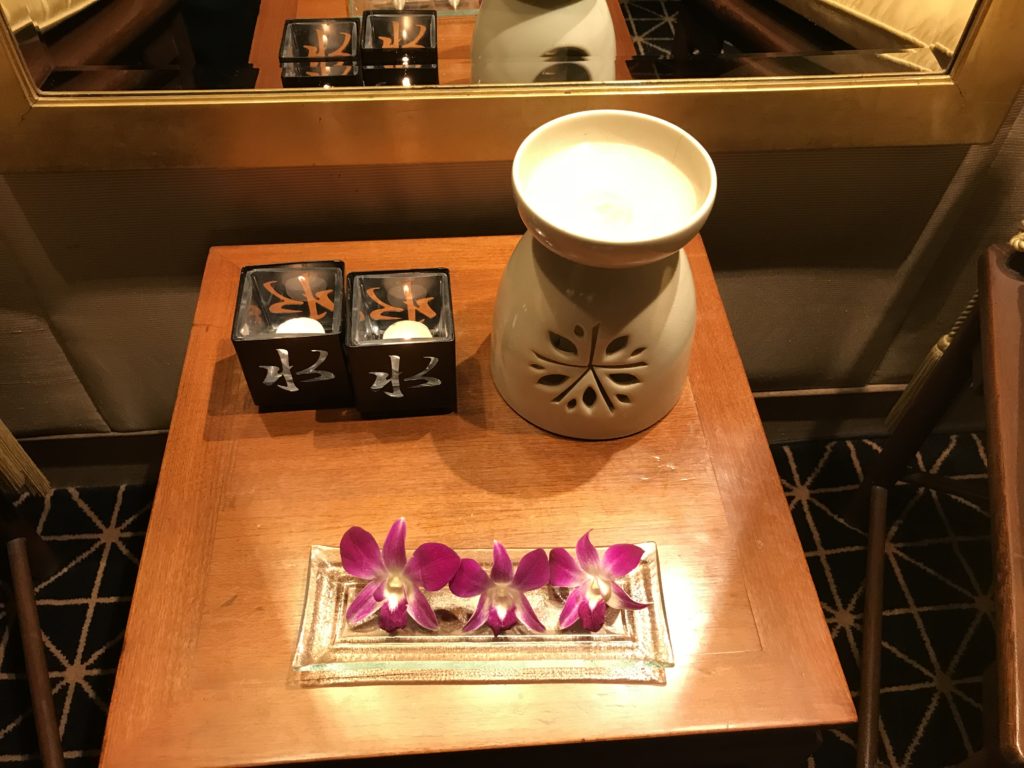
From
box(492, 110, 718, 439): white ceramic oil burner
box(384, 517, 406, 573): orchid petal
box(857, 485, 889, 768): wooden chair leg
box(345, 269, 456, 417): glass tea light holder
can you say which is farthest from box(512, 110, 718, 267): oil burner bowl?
box(857, 485, 889, 768): wooden chair leg

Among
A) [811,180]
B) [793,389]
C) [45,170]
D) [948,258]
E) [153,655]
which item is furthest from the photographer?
[793,389]

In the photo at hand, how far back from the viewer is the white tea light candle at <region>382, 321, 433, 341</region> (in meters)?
0.71

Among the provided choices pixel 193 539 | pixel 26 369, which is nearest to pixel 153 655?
pixel 193 539

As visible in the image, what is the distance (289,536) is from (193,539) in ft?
0.26

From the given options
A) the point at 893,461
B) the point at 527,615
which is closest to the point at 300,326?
the point at 527,615

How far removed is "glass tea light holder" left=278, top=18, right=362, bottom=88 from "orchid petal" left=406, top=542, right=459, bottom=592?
1.51 feet

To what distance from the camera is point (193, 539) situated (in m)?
0.67

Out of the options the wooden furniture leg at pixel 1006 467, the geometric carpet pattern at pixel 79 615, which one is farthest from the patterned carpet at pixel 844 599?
the wooden furniture leg at pixel 1006 467

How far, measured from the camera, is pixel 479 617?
2.00 feet

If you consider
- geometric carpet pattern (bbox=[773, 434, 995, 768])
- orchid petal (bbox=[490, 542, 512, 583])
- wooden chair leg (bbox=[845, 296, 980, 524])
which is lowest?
geometric carpet pattern (bbox=[773, 434, 995, 768])

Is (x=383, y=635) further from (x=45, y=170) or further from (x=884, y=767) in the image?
(x=884, y=767)

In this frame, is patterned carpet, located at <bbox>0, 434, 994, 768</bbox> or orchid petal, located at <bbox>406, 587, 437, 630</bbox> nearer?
orchid petal, located at <bbox>406, 587, 437, 630</bbox>

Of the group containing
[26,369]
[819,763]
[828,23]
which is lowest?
[819,763]

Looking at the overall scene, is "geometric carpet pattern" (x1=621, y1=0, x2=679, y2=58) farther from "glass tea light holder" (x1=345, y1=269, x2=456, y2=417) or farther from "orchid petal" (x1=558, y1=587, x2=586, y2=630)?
"orchid petal" (x1=558, y1=587, x2=586, y2=630)
